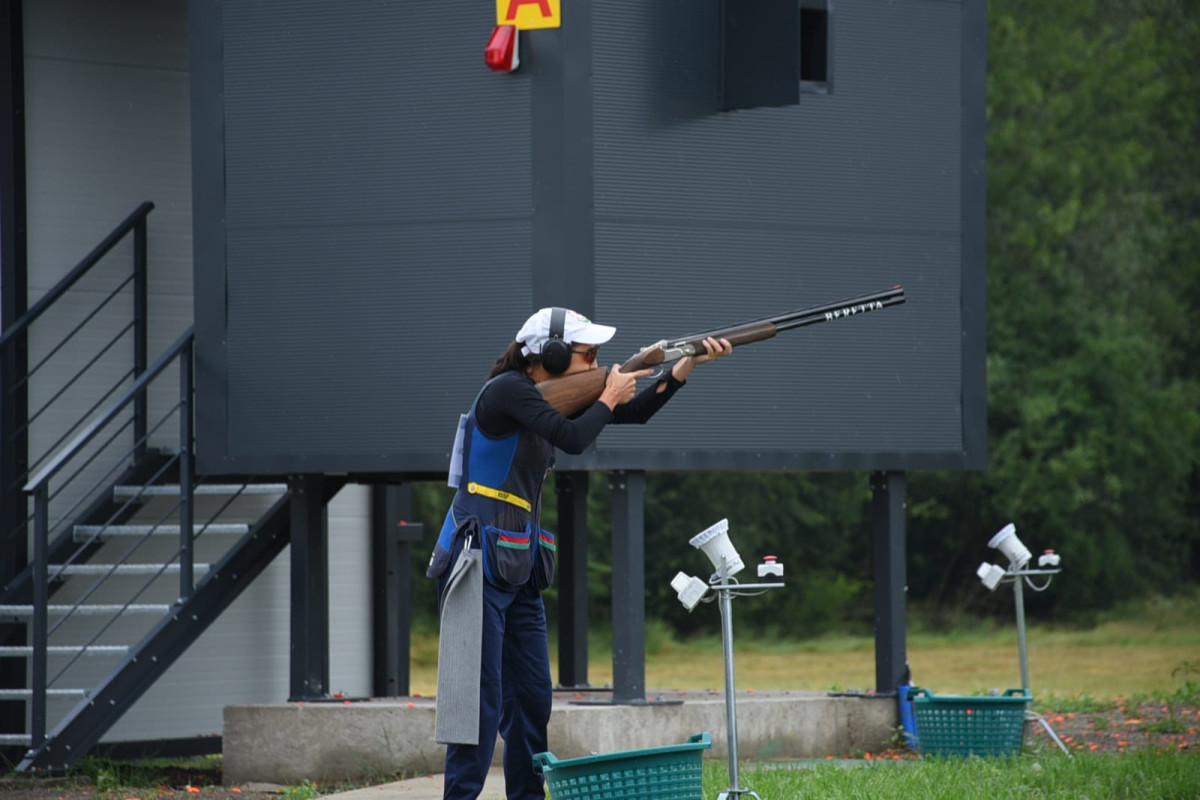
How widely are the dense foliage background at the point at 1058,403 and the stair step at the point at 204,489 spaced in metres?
17.8

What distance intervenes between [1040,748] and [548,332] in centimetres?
452

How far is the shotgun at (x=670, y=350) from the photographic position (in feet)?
22.5

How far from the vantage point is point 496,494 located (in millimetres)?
6738

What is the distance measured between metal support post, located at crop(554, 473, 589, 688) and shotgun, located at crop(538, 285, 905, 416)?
431cm

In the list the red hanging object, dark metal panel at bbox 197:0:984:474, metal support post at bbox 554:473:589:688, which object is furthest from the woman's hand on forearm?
metal support post at bbox 554:473:589:688

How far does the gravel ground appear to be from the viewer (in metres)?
9.46

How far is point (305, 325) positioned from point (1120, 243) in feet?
79.1

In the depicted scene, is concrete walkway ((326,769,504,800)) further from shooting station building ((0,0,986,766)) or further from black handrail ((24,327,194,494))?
black handrail ((24,327,194,494))

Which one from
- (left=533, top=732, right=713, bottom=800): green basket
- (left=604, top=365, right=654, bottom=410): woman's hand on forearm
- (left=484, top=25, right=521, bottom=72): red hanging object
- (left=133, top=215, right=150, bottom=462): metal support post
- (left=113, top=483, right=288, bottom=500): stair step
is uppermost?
(left=484, top=25, right=521, bottom=72): red hanging object

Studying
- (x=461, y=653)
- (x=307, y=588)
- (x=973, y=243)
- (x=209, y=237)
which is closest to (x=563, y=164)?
(x=209, y=237)

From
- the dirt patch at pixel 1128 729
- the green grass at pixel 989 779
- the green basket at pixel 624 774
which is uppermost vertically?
the green basket at pixel 624 774

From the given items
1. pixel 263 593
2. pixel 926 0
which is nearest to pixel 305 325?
pixel 263 593

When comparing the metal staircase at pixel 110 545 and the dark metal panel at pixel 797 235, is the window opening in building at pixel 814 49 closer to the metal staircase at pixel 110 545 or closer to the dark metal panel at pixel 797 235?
the dark metal panel at pixel 797 235

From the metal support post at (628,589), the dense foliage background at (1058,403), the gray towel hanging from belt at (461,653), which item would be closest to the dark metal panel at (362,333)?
the metal support post at (628,589)
